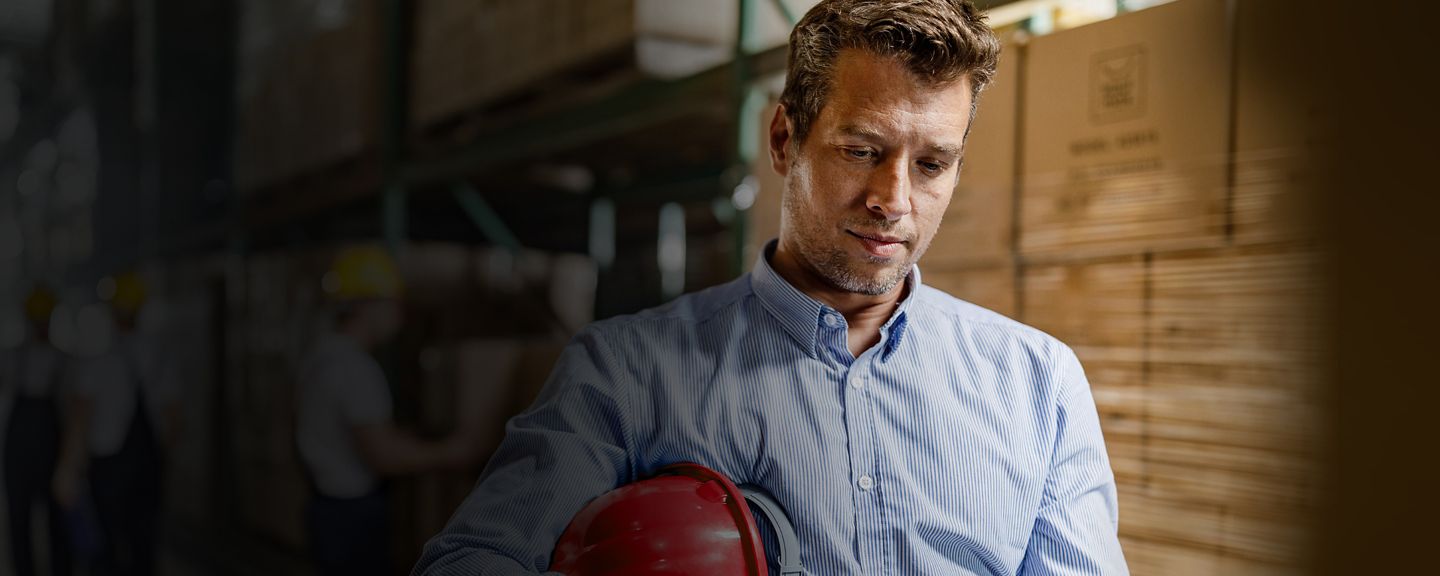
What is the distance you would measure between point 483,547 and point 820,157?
718mm

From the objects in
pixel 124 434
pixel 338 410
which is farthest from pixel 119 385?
pixel 338 410

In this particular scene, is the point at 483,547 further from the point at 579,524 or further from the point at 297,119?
the point at 297,119

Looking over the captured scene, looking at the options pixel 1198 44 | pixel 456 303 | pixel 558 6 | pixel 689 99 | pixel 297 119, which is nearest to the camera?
pixel 1198 44

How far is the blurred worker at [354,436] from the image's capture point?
3.09 metres

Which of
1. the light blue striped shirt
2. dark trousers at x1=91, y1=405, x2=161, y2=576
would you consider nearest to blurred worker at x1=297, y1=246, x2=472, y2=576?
dark trousers at x1=91, y1=405, x2=161, y2=576

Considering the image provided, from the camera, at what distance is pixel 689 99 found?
2.94 metres

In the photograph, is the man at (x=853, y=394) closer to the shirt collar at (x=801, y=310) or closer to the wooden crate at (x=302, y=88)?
the shirt collar at (x=801, y=310)

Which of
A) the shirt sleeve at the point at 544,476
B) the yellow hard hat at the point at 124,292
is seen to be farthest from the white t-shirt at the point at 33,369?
the shirt sleeve at the point at 544,476

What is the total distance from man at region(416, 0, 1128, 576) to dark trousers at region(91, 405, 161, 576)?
278 cm

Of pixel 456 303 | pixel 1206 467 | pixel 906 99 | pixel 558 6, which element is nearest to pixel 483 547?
pixel 906 99

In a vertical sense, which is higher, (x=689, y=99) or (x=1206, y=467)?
(x=689, y=99)

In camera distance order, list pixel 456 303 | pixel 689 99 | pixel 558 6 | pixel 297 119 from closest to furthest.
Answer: pixel 689 99
pixel 558 6
pixel 456 303
pixel 297 119

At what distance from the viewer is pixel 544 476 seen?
118 cm

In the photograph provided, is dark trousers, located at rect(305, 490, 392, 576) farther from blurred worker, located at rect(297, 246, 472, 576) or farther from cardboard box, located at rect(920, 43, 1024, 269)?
cardboard box, located at rect(920, 43, 1024, 269)
